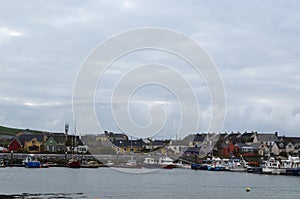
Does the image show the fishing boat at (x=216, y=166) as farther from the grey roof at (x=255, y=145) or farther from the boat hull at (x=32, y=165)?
the boat hull at (x=32, y=165)

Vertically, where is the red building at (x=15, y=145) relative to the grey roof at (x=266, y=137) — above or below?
below

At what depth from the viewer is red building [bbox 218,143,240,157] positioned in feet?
498

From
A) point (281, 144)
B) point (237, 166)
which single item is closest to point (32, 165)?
point (237, 166)

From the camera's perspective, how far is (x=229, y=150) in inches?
6029

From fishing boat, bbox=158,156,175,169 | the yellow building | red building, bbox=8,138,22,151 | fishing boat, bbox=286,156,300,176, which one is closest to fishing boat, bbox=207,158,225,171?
fishing boat, bbox=158,156,175,169

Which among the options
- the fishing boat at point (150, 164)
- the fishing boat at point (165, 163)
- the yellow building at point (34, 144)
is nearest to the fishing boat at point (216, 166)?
the fishing boat at point (165, 163)

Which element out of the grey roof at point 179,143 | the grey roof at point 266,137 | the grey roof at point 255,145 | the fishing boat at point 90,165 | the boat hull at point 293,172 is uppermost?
the grey roof at point 266,137

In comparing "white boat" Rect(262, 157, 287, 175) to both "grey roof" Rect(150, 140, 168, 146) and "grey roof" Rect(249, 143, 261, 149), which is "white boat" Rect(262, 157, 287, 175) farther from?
"grey roof" Rect(150, 140, 168, 146)

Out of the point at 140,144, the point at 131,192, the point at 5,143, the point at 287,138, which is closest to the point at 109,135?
the point at 140,144

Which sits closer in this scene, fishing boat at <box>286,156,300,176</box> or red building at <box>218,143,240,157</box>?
fishing boat at <box>286,156,300,176</box>

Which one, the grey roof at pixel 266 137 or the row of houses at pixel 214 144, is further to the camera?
the grey roof at pixel 266 137

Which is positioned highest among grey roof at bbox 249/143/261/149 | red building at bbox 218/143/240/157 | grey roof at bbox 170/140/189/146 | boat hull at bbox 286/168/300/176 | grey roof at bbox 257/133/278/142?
grey roof at bbox 257/133/278/142

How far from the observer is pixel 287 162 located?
119750 millimetres

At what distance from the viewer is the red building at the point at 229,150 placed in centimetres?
15188
